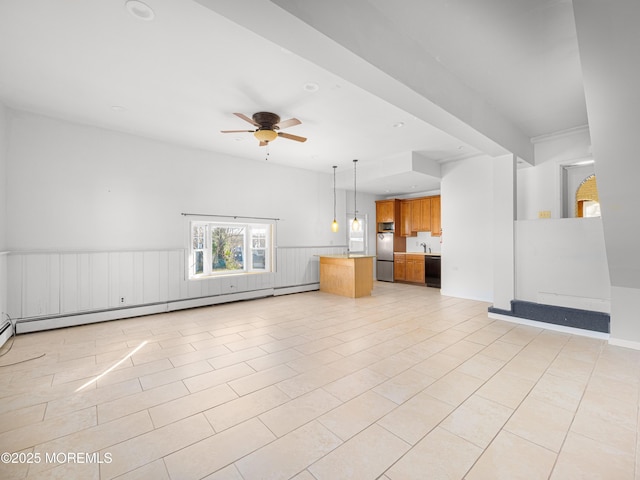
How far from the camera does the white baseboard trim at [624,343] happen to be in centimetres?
353

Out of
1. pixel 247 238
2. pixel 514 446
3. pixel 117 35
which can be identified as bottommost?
pixel 514 446

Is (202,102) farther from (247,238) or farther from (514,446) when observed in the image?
(514,446)

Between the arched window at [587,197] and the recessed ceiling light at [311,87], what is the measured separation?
5037 millimetres

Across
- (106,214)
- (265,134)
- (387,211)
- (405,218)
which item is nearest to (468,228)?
(405,218)

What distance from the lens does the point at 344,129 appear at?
15.4 feet

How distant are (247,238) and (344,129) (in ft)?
11.4

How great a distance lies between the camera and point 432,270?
26.0 feet

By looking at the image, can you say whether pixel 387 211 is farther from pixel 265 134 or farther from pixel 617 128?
pixel 617 128

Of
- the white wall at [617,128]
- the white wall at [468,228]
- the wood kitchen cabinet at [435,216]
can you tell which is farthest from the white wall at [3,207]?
the wood kitchen cabinet at [435,216]

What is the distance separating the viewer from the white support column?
15.4 feet

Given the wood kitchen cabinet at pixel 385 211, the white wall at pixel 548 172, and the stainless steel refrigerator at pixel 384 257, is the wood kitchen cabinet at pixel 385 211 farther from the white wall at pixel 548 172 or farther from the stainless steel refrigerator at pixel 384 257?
the white wall at pixel 548 172

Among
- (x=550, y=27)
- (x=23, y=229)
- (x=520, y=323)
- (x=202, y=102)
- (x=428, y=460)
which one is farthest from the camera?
(x=520, y=323)

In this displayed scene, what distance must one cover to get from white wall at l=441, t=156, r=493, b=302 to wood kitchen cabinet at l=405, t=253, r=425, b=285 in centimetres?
138

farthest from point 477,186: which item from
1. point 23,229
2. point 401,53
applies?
point 23,229
